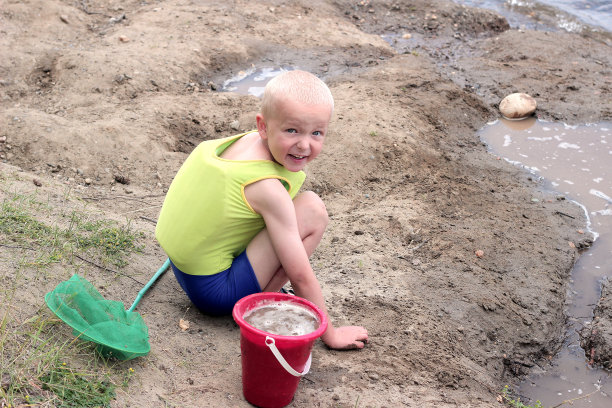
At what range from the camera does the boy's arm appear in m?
2.44

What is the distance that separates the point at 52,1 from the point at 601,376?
685cm

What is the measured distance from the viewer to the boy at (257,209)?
96.2 inches

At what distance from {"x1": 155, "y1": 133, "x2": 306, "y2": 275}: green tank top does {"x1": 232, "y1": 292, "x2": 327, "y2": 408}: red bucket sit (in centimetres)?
35

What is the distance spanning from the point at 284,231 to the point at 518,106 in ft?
14.5

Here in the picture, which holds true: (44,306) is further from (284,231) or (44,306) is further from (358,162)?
(358,162)

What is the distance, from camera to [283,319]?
234cm

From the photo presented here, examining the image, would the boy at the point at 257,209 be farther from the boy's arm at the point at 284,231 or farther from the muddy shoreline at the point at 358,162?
the muddy shoreline at the point at 358,162

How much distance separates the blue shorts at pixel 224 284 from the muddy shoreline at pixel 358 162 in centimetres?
16

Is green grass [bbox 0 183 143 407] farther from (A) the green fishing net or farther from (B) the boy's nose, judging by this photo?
(B) the boy's nose

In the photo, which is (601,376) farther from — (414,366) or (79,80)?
(79,80)

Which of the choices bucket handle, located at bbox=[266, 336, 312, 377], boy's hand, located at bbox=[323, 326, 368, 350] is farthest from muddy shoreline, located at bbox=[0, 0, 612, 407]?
bucket handle, located at bbox=[266, 336, 312, 377]

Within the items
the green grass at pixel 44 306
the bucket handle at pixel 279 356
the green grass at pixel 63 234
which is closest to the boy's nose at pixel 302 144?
the bucket handle at pixel 279 356

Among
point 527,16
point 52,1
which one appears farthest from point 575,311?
point 527,16

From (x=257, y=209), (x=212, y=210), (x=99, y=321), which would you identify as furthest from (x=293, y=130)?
(x=99, y=321)
